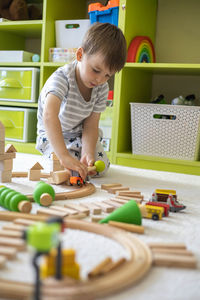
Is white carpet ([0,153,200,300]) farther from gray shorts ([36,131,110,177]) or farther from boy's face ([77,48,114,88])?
boy's face ([77,48,114,88])

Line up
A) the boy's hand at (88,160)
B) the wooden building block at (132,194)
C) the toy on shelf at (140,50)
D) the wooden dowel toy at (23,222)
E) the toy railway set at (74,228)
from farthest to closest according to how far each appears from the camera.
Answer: the toy on shelf at (140,50) < the boy's hand at (88,160) < the wooden building block at (132,194) < the wooden dowel toy at (23,222) < the toy railway set at (74,228)

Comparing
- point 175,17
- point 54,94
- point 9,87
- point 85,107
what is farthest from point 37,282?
point 175,17

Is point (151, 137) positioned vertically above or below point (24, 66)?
below

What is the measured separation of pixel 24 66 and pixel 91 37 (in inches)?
33.6

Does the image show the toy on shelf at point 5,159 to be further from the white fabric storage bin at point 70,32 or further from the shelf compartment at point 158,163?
the white fabric storage bin at point 70,32

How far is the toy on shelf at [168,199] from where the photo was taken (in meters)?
0.95

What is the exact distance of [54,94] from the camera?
1278 millimetres

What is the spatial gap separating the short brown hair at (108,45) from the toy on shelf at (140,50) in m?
0.46

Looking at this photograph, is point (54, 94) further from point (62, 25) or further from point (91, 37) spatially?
point (62, 25)

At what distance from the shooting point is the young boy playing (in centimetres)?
120

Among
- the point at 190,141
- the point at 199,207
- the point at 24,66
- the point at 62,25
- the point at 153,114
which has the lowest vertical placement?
the point at 199,207

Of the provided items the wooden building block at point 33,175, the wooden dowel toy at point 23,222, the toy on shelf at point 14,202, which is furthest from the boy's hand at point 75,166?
the wooden dowel toy at point 23,222

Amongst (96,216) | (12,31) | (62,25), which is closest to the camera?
(96,216)

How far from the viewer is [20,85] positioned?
195cm
